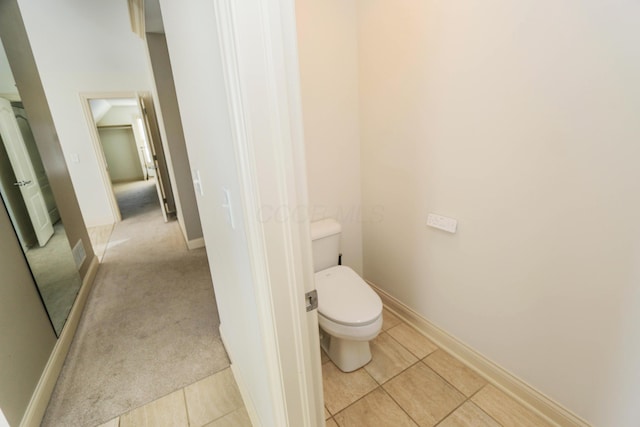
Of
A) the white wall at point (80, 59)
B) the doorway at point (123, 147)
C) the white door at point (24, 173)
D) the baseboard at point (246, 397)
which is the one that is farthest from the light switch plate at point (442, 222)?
the white wall at point (80, 59)

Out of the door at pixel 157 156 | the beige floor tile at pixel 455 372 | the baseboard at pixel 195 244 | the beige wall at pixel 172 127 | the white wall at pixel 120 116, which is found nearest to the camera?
the beige floor tile at pixel 455 372

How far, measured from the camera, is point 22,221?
1.62 metres

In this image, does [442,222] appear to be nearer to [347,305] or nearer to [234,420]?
[347,305]

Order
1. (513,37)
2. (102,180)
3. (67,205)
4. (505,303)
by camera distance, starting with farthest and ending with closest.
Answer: (102,180) → (67,205) → (505,303) → (513,37)

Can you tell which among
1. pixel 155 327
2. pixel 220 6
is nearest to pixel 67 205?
pixel 155 327

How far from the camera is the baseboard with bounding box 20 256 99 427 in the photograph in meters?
1.31

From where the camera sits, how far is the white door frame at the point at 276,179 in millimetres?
525

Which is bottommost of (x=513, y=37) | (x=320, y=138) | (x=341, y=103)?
(x=320, y=138)

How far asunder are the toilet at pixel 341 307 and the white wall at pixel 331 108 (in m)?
0.21

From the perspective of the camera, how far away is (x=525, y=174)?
1134 millimetres

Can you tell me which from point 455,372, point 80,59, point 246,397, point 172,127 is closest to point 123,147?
point 80,59

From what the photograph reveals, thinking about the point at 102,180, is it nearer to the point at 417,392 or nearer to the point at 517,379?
the point at 417,392

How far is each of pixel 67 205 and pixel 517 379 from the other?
3403mm

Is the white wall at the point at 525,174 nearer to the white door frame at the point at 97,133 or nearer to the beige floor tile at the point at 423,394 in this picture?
the beige floor tile at the point at 423,394
